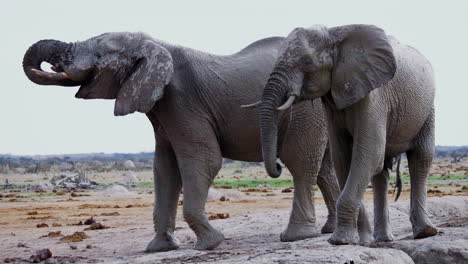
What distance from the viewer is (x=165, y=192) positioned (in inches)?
458

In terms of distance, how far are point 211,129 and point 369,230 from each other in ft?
7.61

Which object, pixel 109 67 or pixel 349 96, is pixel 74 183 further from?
pixel 349 96

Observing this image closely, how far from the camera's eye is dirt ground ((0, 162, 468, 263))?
8.66 meters

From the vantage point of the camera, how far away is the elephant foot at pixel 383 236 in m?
10.9

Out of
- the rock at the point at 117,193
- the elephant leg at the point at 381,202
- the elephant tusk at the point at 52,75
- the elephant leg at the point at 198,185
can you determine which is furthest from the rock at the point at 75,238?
the rock at the point at 117,193

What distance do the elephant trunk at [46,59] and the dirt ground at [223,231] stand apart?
2208 millimetres

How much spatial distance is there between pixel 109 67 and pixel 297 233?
124 inches

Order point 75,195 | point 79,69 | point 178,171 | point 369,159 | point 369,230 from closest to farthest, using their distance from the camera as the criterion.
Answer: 1. point 369,159
2. point 369,230
3. point 79,69
4. point 178,171
5. point 75,195

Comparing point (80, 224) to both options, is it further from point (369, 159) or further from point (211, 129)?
point (369, 159)

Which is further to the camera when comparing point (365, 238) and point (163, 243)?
point (163, 243)

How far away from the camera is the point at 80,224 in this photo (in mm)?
17406

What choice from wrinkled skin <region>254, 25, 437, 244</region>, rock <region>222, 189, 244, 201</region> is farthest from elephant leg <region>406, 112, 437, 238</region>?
rock <region>222, 189, 244, 201</region>

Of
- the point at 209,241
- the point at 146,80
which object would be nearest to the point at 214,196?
the point at 209,241

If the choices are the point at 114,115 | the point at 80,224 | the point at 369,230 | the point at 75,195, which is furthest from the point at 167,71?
the point at 75,195
